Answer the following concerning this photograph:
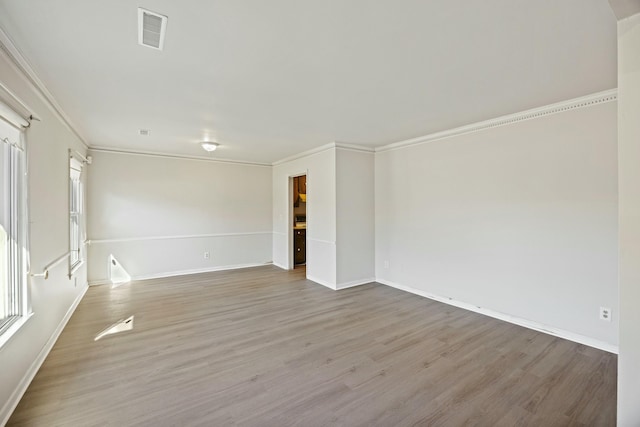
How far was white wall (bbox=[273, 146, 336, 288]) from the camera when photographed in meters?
4.73

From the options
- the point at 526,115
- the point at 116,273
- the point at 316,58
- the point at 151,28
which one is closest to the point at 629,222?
the point at 316,58

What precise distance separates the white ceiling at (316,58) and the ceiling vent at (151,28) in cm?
4

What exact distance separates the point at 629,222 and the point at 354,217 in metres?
3.69

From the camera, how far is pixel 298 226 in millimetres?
6637

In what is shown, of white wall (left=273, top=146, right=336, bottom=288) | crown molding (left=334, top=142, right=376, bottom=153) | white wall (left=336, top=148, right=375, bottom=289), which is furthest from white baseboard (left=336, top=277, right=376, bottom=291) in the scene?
crown molding (left=334, top=142, right=376, bottom=153)

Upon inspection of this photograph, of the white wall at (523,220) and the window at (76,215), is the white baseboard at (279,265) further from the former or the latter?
the window at (76,215)

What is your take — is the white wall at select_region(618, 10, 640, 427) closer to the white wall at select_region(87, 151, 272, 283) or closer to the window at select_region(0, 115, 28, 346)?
the window at select_region(0, 115, 28, 346)

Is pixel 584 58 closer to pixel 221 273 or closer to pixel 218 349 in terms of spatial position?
pixel 218 349

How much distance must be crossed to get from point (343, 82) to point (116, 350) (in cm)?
323

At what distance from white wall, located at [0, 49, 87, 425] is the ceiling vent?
3.12 ft

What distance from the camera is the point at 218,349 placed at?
2746 mm

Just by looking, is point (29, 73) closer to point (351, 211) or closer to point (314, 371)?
point (314, 371)

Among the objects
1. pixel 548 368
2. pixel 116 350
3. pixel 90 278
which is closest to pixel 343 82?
pixel 548 368

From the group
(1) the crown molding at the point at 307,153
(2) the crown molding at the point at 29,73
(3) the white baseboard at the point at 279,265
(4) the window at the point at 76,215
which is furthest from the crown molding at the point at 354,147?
(4) the window at the point at 76,215
